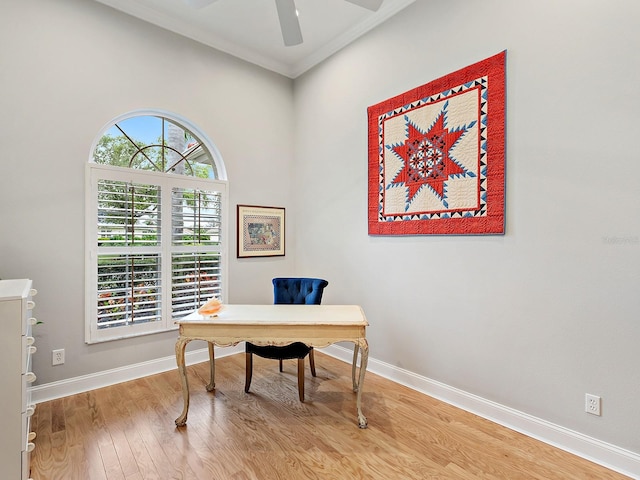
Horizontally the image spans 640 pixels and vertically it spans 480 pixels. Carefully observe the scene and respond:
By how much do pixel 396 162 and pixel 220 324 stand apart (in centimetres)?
197

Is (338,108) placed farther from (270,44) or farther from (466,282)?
(466,282)

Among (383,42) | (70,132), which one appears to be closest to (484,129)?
(383,42)

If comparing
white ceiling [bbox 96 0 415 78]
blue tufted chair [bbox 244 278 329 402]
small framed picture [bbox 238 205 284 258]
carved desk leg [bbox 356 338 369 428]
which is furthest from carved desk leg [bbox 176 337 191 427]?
white ceiling [bbox 96 0 415 78]

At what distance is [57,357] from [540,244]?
145 inches

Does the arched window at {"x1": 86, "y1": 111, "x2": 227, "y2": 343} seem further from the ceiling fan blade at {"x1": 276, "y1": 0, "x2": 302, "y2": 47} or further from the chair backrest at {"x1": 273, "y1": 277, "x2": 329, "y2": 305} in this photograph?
the ceiling fan blade at {"x1": 276, "y1": 0, "x2": 302, "y2": 47}

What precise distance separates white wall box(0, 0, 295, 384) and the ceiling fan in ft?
3.78

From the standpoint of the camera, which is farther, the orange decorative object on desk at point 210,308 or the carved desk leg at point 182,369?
the orange decorative object on desk at point 210,308

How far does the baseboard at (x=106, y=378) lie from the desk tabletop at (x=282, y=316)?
1.10 meters

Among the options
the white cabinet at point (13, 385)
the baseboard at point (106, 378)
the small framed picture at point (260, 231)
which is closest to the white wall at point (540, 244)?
the small framed picture at point (260, 231)

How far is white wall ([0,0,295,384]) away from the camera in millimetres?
2443

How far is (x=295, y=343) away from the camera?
99.8 inches

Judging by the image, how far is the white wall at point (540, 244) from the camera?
1.81 metres

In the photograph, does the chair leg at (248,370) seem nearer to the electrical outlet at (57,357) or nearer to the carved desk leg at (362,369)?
the carved desk leg at (362,369)

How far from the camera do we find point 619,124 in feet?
5.94
